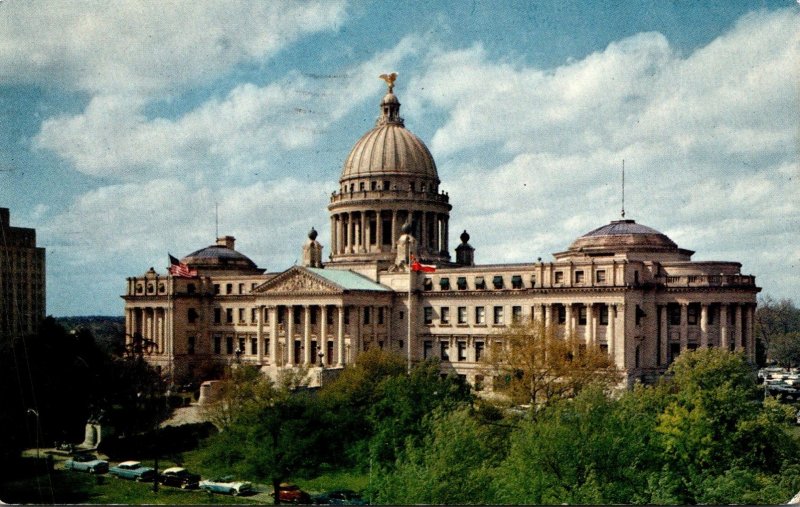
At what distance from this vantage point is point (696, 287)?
86375 millimetres

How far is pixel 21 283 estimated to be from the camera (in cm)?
7531

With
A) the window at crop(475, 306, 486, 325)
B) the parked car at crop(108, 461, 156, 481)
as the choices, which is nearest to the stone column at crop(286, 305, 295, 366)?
the window at crop(475, 306, 486, 325)

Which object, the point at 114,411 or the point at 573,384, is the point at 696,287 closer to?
the point at 573,384

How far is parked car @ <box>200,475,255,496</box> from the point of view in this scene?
5400cm

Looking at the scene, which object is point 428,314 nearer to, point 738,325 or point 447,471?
point 738,325

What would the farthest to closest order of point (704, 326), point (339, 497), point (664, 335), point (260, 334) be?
1. point (260, 334)
2. point (664, 335)
3. point (704, 326)
4. point (339, 497)

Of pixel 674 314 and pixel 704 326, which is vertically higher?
pixel 674 314

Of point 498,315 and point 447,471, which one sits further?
point 498,315

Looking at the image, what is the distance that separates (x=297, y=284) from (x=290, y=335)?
19.4 feet

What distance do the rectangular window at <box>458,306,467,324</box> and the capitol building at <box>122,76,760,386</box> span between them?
16 centimetres

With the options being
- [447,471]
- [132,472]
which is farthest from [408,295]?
[447,471]

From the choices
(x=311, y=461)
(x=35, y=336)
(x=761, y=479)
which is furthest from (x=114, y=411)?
(x=761, y=479)

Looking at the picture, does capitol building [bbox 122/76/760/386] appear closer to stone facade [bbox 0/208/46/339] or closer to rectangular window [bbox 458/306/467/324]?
rectangular window [bbox 458/306/467/324]

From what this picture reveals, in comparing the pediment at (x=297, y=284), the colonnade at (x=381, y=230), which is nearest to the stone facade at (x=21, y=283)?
the pediment at (x=297, y=284)
